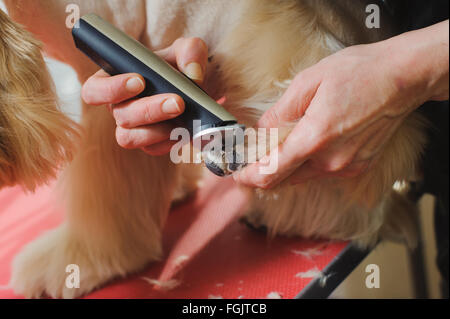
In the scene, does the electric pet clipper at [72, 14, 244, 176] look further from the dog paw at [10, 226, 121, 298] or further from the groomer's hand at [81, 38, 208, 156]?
the dog paw at [10, 226, 121, 298]

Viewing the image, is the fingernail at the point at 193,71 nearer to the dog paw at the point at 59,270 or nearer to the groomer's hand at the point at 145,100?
the groomer's hand at the point at 145,100

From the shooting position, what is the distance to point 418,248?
22.9 inches

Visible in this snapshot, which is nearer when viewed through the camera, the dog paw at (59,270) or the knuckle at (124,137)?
the knuckle at (124,137)

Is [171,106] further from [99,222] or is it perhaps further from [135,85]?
[99,222]

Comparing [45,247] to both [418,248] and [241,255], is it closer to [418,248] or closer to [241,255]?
[241,255]

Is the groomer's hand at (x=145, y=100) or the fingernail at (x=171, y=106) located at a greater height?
the groomer's hand at (x=145, y=100)

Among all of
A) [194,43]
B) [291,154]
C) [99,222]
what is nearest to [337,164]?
[291,154]

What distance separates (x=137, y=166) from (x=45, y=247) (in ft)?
0.44

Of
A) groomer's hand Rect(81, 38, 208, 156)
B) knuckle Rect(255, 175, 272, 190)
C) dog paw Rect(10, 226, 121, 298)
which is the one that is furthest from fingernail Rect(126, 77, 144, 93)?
dog paw Rect(10, 226, 121, 298)

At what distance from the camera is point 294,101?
0.35m

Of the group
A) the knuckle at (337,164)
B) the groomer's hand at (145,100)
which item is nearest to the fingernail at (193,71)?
the groomer's hand at (145,100)

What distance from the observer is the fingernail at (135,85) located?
31 centimetres

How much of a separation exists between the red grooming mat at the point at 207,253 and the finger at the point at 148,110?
5.4 inches

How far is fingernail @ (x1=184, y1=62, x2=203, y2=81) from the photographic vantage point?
0.36 metres
